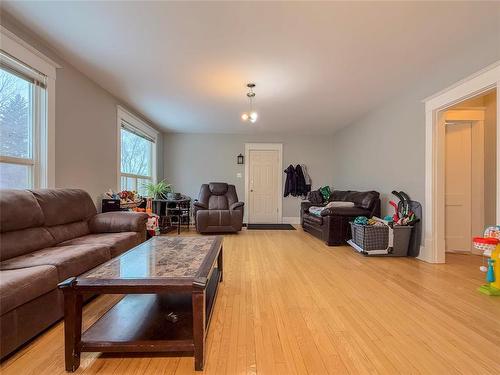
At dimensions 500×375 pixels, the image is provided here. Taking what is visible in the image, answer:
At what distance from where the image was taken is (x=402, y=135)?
3693mm

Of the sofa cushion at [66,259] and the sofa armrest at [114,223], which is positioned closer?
Result: the sofa cushion at [66,259]

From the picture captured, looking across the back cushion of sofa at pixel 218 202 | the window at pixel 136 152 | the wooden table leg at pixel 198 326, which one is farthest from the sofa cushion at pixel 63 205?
the back cushion of sofa at pixel 218 202

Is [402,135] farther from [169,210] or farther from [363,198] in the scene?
[169,210]

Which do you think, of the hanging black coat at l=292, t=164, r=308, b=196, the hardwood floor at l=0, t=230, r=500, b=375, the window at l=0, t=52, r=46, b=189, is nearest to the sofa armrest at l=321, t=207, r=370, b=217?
the hardwood floor at l=0, t=230, r=500, b=375

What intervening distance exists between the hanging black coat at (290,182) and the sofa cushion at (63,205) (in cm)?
455

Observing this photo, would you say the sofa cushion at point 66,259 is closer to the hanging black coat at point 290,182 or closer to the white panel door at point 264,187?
the white panel door at point 264,187

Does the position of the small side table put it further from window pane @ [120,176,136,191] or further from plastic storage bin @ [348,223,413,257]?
plastic storage bin @ [348,223,413,257]

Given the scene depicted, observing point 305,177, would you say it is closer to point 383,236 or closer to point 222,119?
point 222,119

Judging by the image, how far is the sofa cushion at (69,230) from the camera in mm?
2289

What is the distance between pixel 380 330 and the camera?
1.65m

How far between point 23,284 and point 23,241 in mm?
732

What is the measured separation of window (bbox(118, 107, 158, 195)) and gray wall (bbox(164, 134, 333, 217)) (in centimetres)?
75

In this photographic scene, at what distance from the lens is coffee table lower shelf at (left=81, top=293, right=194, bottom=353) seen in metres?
1.29

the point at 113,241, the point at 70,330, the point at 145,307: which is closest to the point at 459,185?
the point at 145,307
